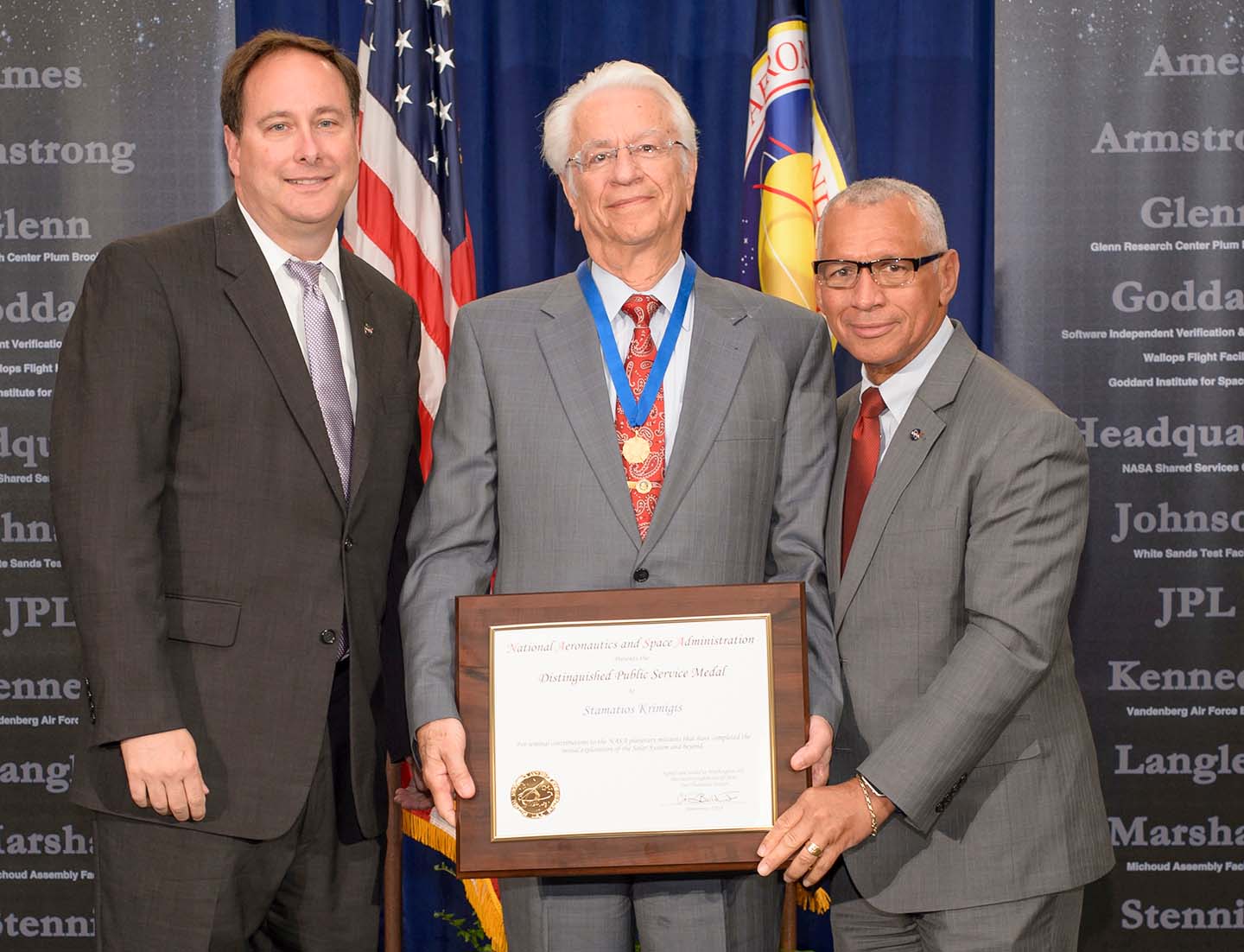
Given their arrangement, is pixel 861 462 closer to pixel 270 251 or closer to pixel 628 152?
pixel 628 152

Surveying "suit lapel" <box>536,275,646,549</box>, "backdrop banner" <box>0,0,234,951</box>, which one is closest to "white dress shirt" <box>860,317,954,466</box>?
"suit lapel" <box>536,275,646,549</box>

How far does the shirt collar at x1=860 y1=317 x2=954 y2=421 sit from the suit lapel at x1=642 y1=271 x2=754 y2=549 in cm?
40

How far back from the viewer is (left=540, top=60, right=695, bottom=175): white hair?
2443mm

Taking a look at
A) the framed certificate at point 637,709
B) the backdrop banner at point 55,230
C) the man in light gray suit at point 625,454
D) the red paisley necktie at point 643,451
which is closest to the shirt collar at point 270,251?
the man in light gray suit at point 625,454

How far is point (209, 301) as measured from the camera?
91.8 inches

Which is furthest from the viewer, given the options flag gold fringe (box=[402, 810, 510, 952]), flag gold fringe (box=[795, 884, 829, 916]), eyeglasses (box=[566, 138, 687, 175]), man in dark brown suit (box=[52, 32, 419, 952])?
flag gold fringe (box=[402, 810, 510, 952])

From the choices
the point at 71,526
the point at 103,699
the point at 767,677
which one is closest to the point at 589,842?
the point at 767,677

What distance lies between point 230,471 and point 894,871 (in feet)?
5.19

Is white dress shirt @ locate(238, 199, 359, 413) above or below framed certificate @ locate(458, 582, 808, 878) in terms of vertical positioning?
above

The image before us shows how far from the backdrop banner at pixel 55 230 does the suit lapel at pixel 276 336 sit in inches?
79.3

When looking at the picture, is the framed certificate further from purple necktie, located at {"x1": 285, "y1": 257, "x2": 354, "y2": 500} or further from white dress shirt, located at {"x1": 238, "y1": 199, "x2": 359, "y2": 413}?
white dress shirt, located at {"x1": 238, "y1": 199, "x2": 359, "y2": 413}

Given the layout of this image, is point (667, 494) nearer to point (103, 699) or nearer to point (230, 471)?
point (230, 471)

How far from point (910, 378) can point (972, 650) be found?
2.09 feet

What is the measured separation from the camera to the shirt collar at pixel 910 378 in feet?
8.43
